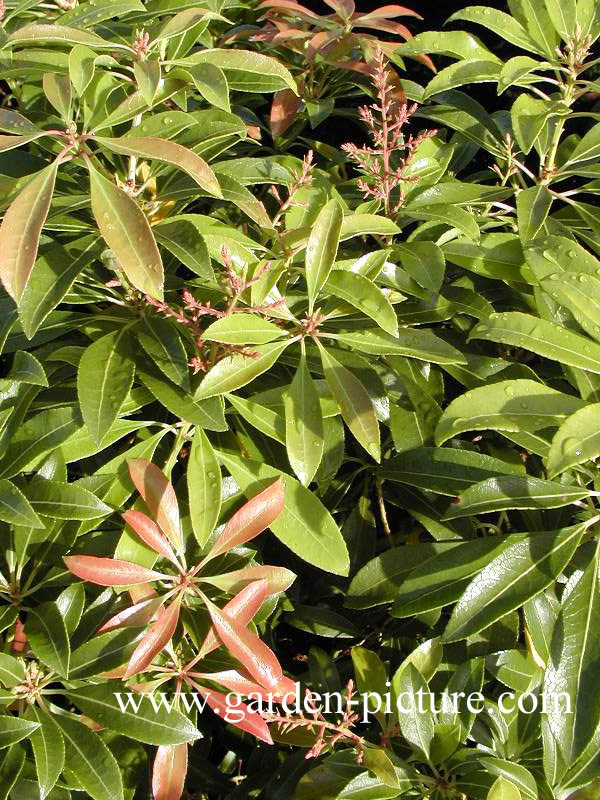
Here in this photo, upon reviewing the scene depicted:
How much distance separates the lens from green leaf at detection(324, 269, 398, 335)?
129 centimetres

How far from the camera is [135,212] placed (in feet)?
4.10

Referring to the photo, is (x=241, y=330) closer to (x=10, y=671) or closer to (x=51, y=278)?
(x=51, y=278)

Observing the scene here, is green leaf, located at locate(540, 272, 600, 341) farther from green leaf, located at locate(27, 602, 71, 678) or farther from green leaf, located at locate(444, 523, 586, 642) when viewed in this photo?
green leaf, located at locate(27, 602, 71, 678)

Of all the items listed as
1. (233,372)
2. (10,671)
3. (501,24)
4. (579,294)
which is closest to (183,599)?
(10,671)

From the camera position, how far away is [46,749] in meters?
1.27

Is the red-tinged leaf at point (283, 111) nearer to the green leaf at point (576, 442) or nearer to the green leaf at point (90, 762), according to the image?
the green leaf at point (576, 442)

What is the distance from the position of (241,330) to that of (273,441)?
33 centimetres

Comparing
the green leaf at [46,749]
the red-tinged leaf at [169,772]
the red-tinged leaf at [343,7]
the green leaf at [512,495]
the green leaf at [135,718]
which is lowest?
the red-tinged leaf at [169,772]

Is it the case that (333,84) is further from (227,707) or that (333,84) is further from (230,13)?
(227,707)

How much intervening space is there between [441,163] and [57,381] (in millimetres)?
878

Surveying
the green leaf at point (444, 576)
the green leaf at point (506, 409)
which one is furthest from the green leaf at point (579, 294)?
the green leaf at point (444, 576)

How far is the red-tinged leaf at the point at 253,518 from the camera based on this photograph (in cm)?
131

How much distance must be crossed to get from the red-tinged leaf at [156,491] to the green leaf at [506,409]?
1.42ft

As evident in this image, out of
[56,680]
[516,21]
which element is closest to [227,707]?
[56,680]
